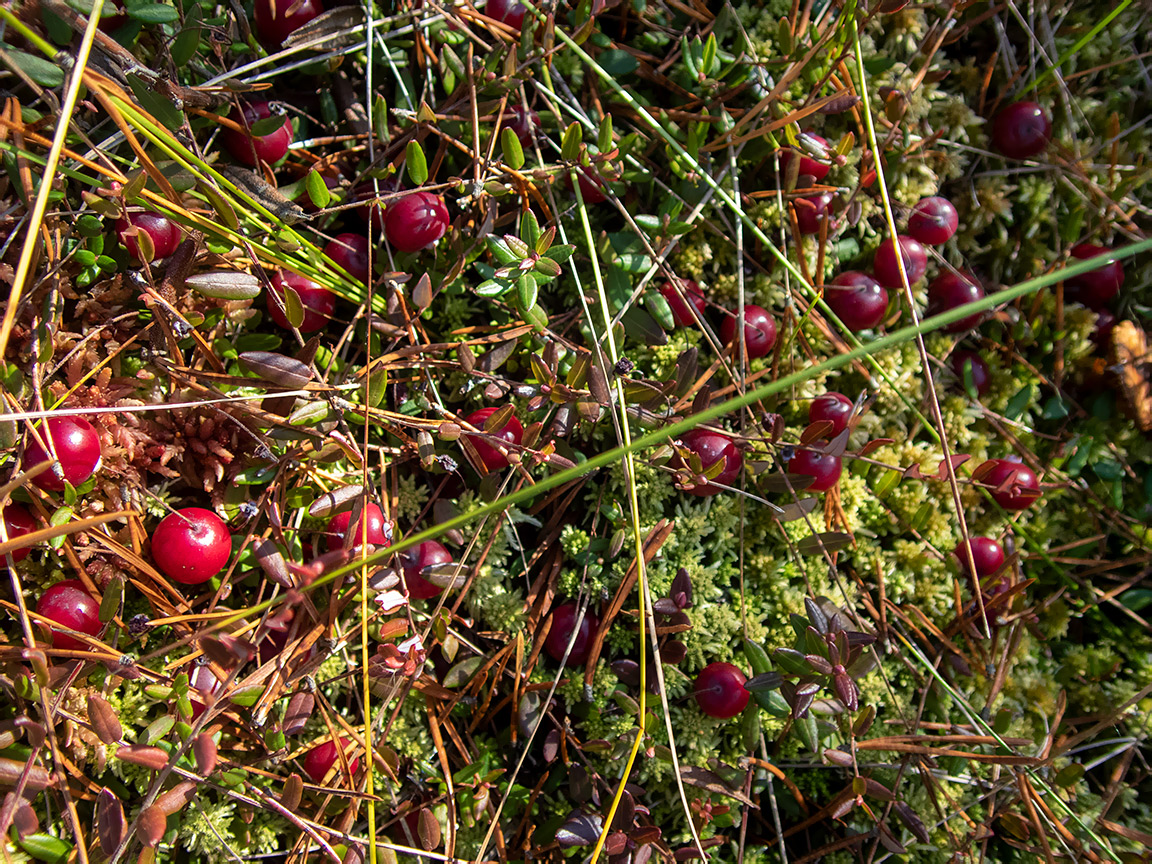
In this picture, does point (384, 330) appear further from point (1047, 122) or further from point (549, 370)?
point (1047, 122)

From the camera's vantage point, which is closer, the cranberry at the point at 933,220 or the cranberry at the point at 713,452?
the cranberry at the point at 713,452

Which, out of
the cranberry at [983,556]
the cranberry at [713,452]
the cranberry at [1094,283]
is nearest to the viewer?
the cranberry at [713,452]

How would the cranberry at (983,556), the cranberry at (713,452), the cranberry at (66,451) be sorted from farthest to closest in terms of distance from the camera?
the cranberry at (983,556)
the cranberry at (713,452)
the cranberry at (66,451)

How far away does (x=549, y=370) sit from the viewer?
1.84 m

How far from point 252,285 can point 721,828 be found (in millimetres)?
Answer: 1932

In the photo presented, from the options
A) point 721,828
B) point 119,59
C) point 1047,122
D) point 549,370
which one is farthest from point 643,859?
point 1047,122

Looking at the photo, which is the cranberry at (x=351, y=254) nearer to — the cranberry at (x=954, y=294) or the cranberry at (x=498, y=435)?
the cranberry at (x=498, y=435)

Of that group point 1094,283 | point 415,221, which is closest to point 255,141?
point 415,221

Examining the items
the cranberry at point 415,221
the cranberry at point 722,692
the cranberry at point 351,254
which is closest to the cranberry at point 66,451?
the cranberry at point 351,254

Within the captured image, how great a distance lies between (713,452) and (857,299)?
2.36 ft

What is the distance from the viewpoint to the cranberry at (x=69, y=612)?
1688 mm

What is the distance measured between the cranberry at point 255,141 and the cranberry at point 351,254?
0.28 meters

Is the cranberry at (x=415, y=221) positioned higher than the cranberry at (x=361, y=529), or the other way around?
the cranberry at (x=415, y=221)

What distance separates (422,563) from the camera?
6.17ft
